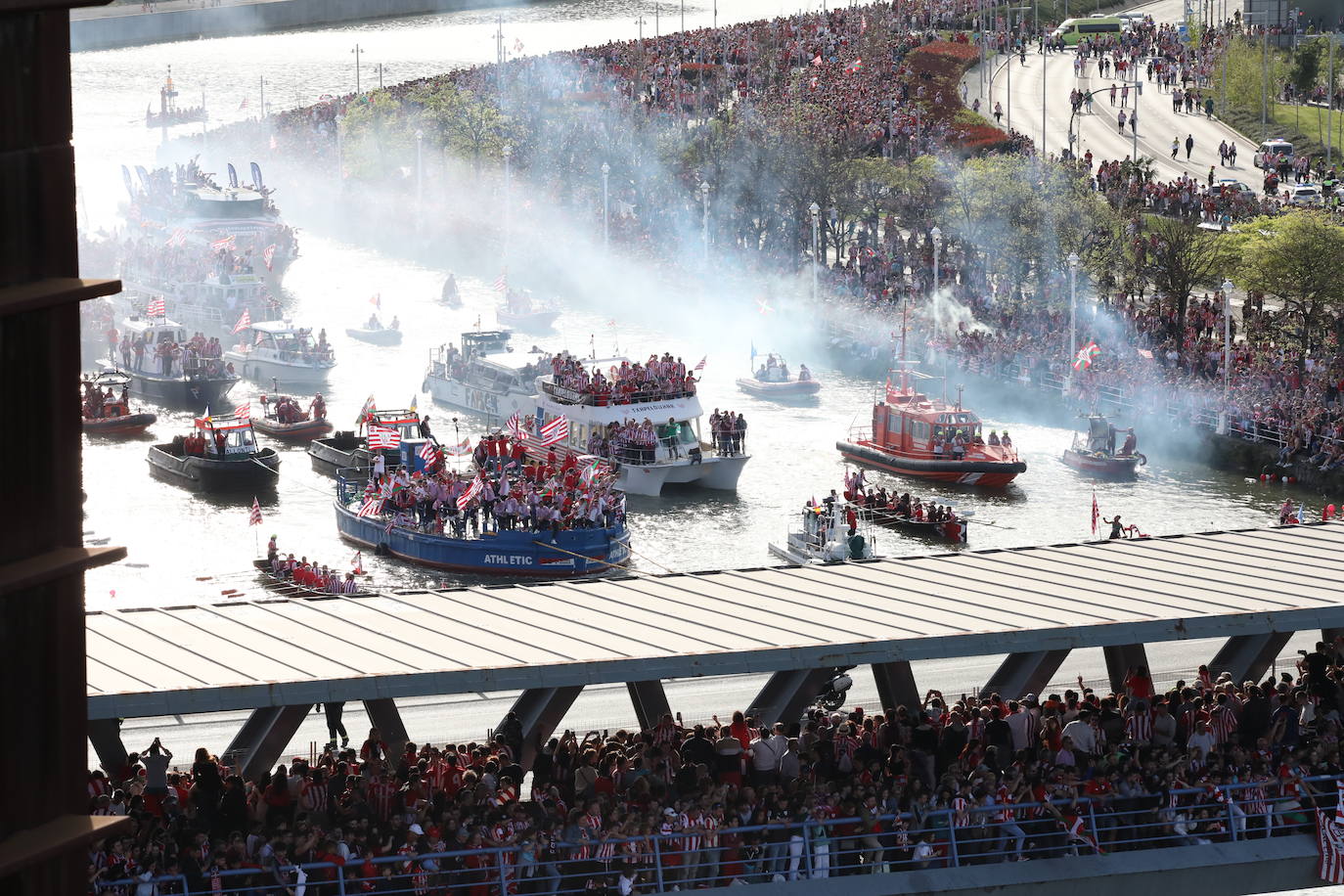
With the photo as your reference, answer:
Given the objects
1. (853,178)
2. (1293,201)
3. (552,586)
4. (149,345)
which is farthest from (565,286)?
(552,586)

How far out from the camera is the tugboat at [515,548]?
53.3 m

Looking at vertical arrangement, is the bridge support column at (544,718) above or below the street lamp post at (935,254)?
below

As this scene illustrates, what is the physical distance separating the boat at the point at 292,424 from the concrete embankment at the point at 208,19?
3910 inches

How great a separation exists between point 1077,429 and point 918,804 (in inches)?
1976

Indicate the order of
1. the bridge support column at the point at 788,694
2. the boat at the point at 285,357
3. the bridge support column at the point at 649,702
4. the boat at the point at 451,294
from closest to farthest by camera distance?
the bridge support column at the point at 788,694, the bridge support column at the point at 649,702, the boat at the point at 285,357, the boat at the point at 451,294

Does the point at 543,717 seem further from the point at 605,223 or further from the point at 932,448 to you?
the point at 605,223

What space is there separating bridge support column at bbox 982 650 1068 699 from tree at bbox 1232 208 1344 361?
1980 inches

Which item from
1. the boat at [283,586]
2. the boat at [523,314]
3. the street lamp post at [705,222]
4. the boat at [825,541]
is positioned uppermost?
the street lamp post at [705,222]

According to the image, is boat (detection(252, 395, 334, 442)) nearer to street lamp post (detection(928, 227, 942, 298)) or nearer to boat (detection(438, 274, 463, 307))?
street lamp post (detection(928, 227, 942, 298))

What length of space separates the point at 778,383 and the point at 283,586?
99.4 ft

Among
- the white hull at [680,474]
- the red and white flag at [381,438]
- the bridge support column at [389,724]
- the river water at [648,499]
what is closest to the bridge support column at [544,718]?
the bridge support column at [389,724]

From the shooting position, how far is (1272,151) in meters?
103

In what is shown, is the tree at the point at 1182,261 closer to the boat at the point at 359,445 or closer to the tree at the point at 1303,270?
the tree at the point at 1303,270

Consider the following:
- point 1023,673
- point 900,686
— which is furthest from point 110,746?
point 1023,673
